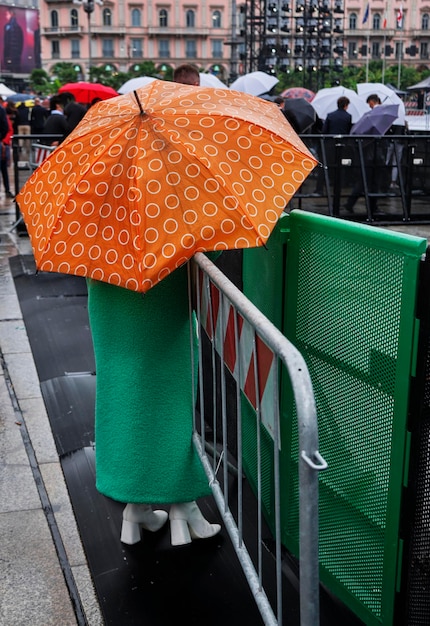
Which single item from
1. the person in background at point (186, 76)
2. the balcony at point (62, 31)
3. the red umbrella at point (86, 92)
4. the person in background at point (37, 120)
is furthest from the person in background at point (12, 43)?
the person in background at point (186, 76)

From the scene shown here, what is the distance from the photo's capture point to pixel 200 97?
2887mm

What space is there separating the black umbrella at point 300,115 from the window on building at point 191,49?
105 m

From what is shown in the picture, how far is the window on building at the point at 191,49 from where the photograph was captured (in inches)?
4515

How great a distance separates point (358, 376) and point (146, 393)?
897 millimetres

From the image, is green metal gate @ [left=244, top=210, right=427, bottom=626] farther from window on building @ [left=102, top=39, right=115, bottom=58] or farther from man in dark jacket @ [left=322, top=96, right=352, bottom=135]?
window on building @ [left=102, top=39, right=115, bottom=58]

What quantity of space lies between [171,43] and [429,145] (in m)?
107

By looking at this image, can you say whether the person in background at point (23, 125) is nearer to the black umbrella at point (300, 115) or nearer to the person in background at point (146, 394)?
the black umbrella at point (300, 115)

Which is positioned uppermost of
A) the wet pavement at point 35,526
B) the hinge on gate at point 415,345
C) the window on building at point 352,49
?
the window on building at point 352,49

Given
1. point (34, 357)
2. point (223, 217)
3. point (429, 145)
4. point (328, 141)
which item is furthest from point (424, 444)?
point (429, 145)

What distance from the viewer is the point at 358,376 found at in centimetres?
251

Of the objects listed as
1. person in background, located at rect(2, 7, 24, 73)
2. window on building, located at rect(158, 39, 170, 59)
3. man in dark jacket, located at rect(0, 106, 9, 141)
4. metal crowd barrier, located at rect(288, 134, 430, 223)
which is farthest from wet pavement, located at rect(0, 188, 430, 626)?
window on building, located at rect(158, 39, 170, 59)

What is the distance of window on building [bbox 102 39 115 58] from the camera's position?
112438mm

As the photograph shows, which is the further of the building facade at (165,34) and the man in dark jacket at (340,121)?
the building facade at (165,34)

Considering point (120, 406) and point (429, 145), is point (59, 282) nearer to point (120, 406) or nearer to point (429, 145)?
point (120, 406)
